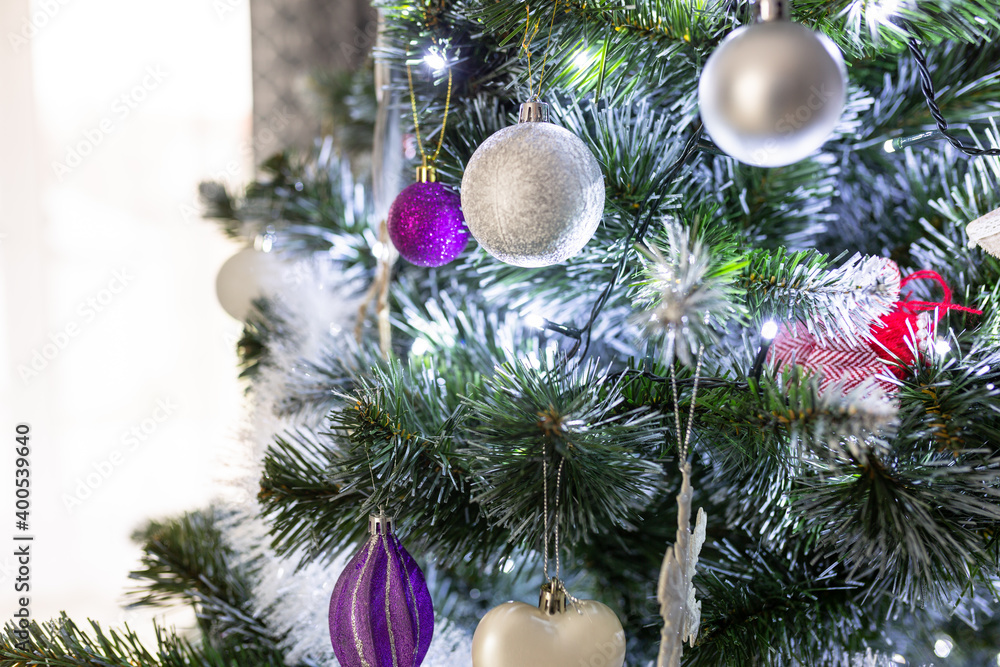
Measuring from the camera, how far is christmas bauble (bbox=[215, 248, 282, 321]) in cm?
64

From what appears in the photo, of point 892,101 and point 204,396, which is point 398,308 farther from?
point 204,396

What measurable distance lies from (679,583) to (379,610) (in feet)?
0.53

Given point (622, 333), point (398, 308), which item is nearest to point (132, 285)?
point (398, 308)

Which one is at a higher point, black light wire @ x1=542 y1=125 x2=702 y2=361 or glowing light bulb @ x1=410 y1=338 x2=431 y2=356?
black light wire @ x1=542 y1=125 x2=702 y2=361

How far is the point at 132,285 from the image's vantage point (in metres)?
1.32

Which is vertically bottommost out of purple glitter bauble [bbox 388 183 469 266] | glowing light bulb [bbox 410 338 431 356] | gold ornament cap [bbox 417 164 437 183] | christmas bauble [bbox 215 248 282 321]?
glowing light bulb [bbox 410 338 431 356]

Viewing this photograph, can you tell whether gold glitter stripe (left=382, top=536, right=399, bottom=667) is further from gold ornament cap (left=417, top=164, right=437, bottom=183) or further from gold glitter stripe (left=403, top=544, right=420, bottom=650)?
gold ornament cap (left=417, top=164, right=437, bottom=183)

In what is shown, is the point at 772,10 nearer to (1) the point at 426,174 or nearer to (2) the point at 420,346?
(1) the point at 426,174

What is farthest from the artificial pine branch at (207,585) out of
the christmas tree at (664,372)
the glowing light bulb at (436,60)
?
the glowing light bulb at (436,60)

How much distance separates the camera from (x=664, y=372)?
0.38 metres

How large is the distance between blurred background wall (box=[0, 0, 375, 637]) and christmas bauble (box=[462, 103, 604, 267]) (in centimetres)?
99

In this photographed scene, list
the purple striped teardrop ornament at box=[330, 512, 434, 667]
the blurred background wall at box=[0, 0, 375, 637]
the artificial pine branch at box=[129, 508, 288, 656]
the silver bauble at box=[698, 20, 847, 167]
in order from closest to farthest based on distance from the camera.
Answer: the silver bauble at box=[698, 20, 847, 167], the purple striped teardrop ornament at box=[330, 512, 434, 667], the artificial pine branch at box=[129, 508, 288, 656], the blurred background wall at box=[0, 0, 375, 637]

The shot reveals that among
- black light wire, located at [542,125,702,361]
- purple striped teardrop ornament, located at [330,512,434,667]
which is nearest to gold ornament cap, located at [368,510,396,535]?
purple striped teardrop ornament, located at [330,512,434,667]

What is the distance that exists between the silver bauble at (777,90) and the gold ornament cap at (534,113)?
11cm
